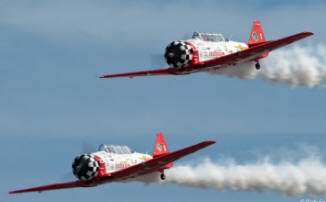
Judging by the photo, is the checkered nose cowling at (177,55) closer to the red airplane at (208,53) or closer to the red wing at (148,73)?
the red airplane at (208,53)

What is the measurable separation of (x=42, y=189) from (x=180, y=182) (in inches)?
353

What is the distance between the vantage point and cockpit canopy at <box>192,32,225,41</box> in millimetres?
116350

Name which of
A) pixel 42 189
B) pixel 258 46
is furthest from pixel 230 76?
pixel 42 189

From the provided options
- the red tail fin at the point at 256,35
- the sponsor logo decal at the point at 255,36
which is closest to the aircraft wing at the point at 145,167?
the red tail fin at the point at 256,35

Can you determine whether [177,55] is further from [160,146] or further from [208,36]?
[160,146]

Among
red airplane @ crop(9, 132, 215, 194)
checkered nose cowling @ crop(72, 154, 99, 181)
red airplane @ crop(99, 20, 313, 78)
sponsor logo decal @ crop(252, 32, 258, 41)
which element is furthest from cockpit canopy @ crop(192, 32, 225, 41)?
checkered nose cowling @ crop(72, 154, 99, 181)

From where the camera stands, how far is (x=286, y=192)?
119438 millimetres

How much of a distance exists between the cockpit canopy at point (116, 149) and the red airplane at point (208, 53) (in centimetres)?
533

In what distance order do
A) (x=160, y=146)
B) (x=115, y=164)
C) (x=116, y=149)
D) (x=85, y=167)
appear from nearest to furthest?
1. (x=85, y=167)
2. (x=115, y=164)
3. (x=116, y=149)
4. (x=160, y=146)

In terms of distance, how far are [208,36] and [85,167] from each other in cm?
1190

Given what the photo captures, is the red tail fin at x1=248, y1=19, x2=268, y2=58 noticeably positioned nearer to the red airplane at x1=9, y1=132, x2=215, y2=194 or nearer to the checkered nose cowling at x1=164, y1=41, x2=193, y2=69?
the checkered nose cowling at x1=164, y1=41, x2=193, y2=69

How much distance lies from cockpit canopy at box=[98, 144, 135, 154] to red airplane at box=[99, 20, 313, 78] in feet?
17.5

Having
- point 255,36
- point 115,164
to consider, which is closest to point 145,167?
point 115,164

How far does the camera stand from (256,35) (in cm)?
12212
